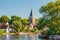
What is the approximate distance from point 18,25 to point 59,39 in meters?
47.1

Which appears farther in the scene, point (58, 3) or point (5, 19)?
point (5, 19)

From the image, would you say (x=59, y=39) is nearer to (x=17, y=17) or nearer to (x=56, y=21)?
(x=56, y=21)

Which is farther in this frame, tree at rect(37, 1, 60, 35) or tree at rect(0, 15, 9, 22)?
tree at rect(0, 15, 9, 22)

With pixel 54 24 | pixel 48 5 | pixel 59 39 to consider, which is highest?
pixel 48 5

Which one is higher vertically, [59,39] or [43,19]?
[43,19]

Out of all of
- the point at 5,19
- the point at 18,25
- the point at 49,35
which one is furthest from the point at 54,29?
the point at 5,19

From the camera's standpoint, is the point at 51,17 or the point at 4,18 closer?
the point at 51,17

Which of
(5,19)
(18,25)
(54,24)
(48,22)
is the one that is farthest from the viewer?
(5,19)

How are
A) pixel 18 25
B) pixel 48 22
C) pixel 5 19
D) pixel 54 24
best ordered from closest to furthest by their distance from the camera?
pixel 54 24 < pixel 48 22 < pixel 18 25 < pixel 5 19

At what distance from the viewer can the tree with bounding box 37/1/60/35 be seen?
47906 mm

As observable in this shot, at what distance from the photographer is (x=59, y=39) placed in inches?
1874

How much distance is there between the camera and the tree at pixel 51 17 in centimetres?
4791

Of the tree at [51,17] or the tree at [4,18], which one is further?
the tree at [4,18]

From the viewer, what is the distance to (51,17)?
50.9m
